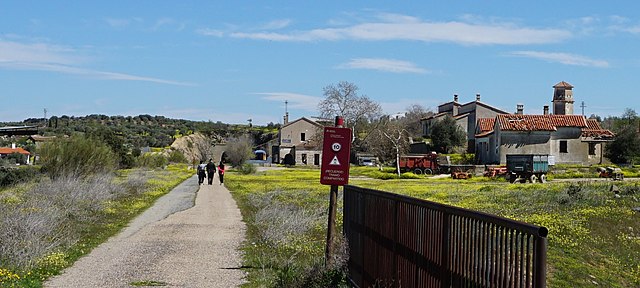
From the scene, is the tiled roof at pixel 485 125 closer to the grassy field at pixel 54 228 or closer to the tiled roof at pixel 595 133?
the tiled roof at pixel 595 133

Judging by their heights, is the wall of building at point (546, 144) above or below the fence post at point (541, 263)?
above

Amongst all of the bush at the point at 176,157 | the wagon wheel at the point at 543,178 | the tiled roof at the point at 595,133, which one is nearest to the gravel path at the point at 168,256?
the wagon wheel at the point at 543,178

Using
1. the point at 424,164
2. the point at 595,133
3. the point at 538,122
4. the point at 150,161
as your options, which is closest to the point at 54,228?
the point at 424,164

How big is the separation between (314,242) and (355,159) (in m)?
76.2

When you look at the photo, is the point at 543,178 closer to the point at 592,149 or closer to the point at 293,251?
the point at 592,149

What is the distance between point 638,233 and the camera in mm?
20688

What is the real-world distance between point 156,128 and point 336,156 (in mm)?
142639

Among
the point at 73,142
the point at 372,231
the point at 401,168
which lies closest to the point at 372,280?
the point at 372,231

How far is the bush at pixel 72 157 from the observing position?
127 ft

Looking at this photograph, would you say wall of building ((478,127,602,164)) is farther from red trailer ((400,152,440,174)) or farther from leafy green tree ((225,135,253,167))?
leafy green tree ((225,135,253,167))

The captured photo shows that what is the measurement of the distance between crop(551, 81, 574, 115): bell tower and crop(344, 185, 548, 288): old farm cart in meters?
80.0

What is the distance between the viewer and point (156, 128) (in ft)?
493

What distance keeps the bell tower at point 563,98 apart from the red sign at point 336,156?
79.1 metres

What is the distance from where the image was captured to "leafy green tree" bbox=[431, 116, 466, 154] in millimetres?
82625
